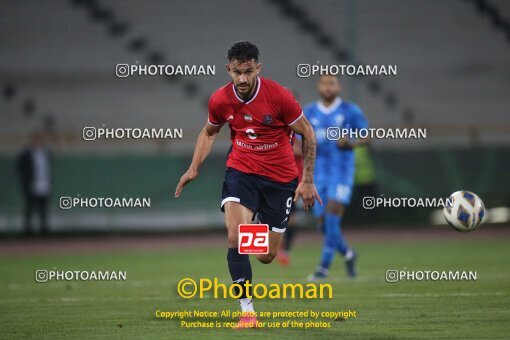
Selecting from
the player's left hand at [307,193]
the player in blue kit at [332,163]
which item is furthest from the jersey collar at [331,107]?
the player's left hand at [307,193]

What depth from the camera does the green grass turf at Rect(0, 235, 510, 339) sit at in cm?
761

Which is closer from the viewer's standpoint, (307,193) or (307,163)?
(307,193)

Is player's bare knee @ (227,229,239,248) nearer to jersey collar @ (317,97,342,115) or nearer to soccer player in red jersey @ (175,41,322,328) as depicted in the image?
soccer player in red jersey @ (175,41,322,328)

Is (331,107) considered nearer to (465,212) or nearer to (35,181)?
(465,212)

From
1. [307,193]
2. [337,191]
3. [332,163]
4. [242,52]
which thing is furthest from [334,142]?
[242,52]

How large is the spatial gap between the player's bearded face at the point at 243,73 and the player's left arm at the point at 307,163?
58cm

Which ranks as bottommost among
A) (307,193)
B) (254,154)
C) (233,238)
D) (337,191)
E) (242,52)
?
(233,238)

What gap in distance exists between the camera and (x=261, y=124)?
8148 millimetres

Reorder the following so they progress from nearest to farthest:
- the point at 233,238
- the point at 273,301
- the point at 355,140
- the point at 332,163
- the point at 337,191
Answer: the point at 233,238, the point at 273,301, the point at 355,140, the point at 337,191, the point at 332,163

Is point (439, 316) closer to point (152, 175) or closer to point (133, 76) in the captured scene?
point (152, 175)

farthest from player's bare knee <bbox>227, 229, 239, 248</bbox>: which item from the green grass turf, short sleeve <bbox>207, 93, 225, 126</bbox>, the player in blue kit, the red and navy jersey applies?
the player in blue kit

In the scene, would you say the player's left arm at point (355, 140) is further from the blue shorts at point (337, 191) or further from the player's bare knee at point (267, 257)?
the player's bare knee at point (267, 257)

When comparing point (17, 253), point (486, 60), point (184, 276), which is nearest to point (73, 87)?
point (17, 253)

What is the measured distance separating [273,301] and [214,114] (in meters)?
2.35
